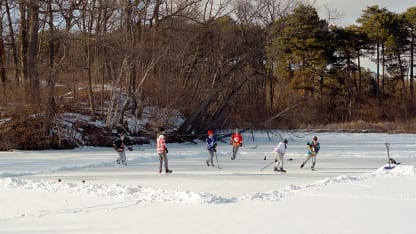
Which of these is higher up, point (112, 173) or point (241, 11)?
point (241, 11)

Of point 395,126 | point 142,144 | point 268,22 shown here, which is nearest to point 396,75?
point 395,126

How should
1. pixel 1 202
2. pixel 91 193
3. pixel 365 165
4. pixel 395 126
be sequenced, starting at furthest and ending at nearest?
1. pixel 395 126
2. pixel 365 165
3. pixel 91 193
4. pixel 1 202

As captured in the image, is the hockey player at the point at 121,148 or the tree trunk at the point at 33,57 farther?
the tree trunk at the point at 33,57

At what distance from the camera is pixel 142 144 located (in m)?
31.6

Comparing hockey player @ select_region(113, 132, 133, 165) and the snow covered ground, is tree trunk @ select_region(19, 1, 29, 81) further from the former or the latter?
hockey player @ select_region(113, 132, 133, 165)

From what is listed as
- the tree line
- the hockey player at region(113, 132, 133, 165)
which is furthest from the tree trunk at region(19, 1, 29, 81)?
the hockey player at region(113, 132, 133, 165)

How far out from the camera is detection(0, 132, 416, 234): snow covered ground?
9070 mm

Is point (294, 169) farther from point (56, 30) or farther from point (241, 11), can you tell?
point (241, 11)

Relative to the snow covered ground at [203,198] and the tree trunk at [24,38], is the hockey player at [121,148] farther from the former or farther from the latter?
the tree trunk at [24,38]

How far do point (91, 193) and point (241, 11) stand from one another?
89.9 ft

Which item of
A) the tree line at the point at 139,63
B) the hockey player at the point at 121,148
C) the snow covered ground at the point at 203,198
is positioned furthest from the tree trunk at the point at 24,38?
the hockey player at the point at 121,148

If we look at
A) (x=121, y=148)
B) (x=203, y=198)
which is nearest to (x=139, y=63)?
(x=121, y=148)

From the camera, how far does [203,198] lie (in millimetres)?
11695

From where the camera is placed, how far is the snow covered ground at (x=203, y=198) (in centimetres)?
907
